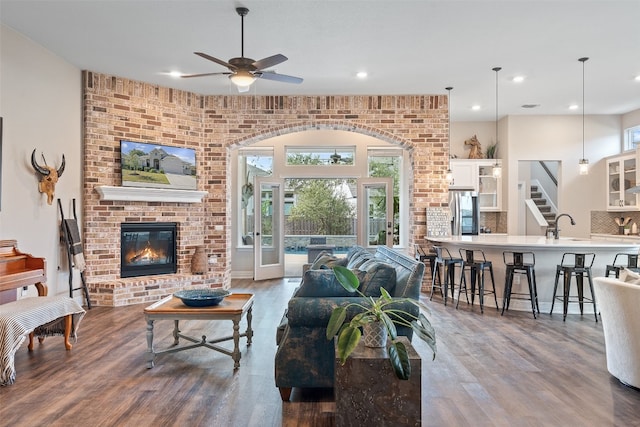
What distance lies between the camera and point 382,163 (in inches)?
345

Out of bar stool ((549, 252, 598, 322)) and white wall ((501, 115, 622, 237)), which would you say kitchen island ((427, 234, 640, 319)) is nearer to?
bar stool ((549, 252, 598, 322))

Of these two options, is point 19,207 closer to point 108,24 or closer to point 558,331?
point 108,24

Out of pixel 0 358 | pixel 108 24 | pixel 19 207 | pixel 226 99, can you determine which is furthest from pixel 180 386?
pixel 226 99

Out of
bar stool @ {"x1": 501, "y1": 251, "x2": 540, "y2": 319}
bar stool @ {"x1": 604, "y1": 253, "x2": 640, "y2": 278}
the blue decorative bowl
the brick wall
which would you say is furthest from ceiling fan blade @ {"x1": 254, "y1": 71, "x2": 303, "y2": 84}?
bar stool @ {"x1": 604, "y1": 253, "x2": 640, "y2": 278}

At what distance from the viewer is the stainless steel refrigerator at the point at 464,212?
7527 millimetres

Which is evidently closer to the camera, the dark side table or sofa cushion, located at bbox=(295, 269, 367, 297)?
the dark side table

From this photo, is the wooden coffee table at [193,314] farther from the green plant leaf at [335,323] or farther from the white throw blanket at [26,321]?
the green plant leaf at [335,323]

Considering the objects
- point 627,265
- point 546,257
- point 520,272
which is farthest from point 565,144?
point 520,272

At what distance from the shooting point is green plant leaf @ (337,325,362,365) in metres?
2.13

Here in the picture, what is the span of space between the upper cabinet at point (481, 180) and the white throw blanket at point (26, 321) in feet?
21.9

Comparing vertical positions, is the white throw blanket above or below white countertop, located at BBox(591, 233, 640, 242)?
below

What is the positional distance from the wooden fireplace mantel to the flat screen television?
0.32ft

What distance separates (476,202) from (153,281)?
5646 millimetres

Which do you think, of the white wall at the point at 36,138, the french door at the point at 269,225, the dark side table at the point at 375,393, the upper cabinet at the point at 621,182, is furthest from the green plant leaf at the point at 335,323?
the upper cabinet at the point at 621,182
